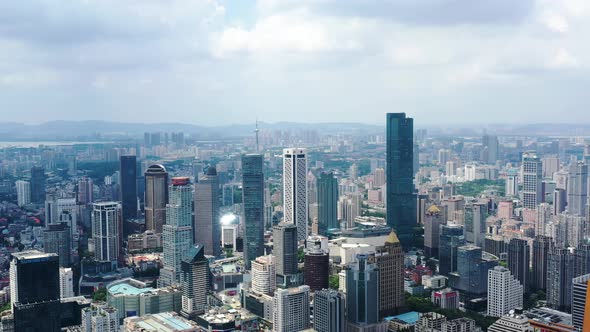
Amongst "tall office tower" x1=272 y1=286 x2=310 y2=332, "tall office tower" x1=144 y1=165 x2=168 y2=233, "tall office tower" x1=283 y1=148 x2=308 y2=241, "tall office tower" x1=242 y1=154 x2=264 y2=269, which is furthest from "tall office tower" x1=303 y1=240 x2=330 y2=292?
"tall office tower" x1=144 y1=165 x2=168 y2=233

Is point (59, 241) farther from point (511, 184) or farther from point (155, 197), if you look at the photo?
point (511, 184)

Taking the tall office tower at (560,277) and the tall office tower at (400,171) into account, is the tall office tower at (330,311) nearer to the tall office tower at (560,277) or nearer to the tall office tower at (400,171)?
the tall office tower at (560,277)

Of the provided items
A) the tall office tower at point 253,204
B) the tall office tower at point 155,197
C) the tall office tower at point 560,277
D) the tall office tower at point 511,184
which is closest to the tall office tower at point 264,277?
the tall office tower at point 253,204

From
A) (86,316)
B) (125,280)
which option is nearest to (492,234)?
(125,280)

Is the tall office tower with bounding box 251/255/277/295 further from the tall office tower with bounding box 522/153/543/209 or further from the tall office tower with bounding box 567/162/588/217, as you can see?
the tall office tower with bounding box 522/153/543/209

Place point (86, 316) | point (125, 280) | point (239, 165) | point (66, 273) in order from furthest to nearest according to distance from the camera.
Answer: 1. point (239, 165)
2. point (125, 280)
3. point (66, 273)
4. point (86, 316)

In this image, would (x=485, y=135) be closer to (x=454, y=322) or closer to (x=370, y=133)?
Answer: (x=370, y=133)
